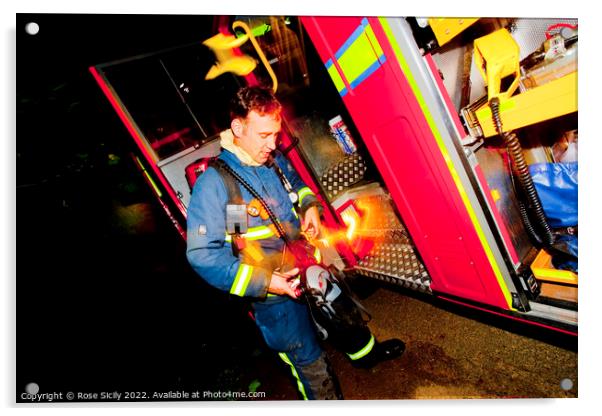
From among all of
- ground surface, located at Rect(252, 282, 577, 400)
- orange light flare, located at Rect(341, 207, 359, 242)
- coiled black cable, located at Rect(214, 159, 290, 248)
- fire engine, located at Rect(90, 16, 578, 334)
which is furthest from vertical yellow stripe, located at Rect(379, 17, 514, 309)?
orange light flare, located at Rect(341, 207, 359, 242)

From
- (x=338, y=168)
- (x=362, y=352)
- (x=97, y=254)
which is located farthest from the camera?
(x=97, y=254)

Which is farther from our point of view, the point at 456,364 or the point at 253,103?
the point at 456,364

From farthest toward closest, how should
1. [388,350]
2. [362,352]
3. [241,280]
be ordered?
[388,350], [362,352], [241,280]

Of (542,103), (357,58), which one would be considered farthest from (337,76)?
(542,103)

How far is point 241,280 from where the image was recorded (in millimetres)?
1670

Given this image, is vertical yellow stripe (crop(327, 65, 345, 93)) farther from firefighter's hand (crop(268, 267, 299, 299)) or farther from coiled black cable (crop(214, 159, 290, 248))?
firefighter's hand (crop(268, 267, 299, 299))

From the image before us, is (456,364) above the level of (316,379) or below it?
below

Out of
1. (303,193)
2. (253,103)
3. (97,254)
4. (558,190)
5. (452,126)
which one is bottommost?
(558,190)

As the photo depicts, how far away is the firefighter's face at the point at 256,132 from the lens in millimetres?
1805

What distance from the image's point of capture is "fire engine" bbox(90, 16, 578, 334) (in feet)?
5.28

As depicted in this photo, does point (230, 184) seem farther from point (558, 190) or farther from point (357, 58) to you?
point (558, 190)

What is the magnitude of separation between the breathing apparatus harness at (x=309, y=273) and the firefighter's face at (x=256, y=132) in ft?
0.60

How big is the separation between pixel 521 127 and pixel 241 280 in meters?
2.07

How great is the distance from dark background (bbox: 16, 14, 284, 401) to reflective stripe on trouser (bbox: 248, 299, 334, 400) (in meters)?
1.04
